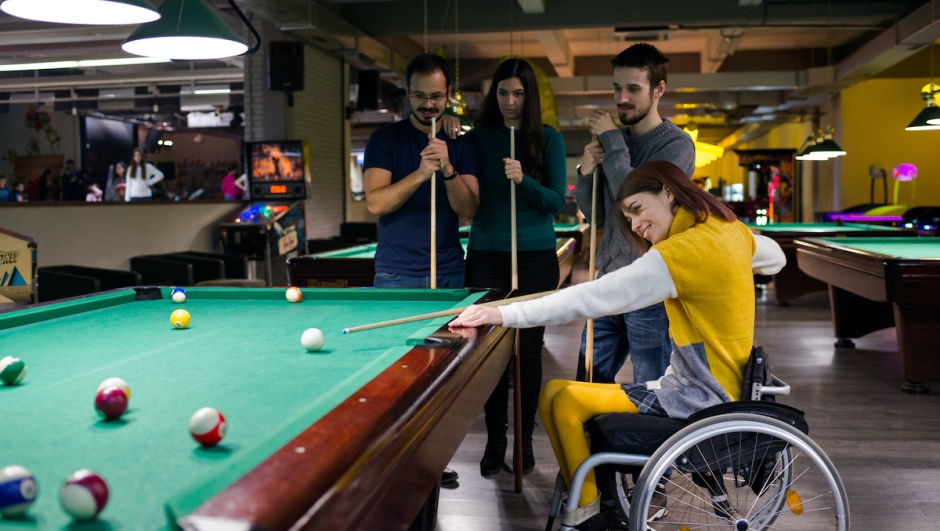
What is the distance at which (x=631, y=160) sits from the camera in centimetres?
265

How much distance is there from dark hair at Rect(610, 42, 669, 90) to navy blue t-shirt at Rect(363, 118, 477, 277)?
71 cm

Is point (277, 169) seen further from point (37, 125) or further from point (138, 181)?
point (37, 125)

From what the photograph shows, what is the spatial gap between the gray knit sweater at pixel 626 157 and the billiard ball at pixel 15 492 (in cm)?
186

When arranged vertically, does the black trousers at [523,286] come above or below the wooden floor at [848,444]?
above

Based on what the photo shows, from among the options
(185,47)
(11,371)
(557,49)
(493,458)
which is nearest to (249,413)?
(11,371)

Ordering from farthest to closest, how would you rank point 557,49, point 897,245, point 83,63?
point 83,63, point 557,49, point 897,245

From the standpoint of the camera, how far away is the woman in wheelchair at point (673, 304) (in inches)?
71.9

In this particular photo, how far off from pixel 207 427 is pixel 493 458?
205 centimetres

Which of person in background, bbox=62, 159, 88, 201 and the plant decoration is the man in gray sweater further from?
the plant decoration

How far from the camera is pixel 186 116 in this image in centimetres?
1686

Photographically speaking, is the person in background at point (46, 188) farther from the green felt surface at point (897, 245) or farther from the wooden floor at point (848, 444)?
the green felt surface at point (897, 245)

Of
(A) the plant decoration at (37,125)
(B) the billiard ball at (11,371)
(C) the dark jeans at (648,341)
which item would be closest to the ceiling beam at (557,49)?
(C) the dark jeans at (648,341)

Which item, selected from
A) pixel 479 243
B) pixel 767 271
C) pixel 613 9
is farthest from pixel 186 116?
pixel 767 271

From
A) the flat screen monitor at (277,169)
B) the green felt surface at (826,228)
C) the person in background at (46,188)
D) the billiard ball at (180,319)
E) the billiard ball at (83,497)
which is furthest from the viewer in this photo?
the person in background at (46,188)
